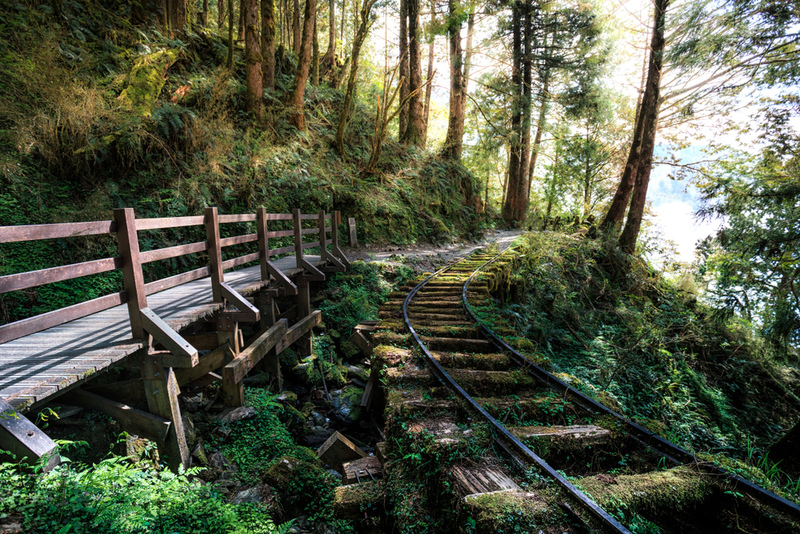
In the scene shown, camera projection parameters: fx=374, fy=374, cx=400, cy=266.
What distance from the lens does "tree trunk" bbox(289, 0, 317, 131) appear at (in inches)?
474

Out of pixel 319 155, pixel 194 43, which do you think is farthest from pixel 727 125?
pixel 194 43

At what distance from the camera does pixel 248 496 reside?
3.81m

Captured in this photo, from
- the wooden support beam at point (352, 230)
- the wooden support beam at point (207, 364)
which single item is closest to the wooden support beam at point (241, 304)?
the wooden support beam at point (207, 364)

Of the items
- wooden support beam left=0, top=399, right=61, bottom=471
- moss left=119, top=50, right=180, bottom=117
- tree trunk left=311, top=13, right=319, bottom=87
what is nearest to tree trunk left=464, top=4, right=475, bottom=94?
tree trunk left=311, top=13, right=319, bottom=87

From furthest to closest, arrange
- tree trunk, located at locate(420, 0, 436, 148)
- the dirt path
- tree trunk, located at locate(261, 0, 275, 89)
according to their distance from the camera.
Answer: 1. tree trunk, located at locate(420, 0, 436, 148)
2. tree trunk, located at locate(261, 0, 275, 89)
3. the dirt path

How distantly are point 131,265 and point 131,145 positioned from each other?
5.53 metres

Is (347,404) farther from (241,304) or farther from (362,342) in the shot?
(241,304)

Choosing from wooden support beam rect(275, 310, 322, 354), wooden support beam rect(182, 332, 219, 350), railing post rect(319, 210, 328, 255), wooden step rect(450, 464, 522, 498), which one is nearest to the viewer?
wooden step rect(450, 464, 522, 498)

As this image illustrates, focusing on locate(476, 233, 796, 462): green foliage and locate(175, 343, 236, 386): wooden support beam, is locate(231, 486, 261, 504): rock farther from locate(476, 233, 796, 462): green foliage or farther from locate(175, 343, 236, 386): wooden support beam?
locate(476, 233, 796, 462): green foliage

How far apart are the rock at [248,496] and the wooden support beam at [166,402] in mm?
701

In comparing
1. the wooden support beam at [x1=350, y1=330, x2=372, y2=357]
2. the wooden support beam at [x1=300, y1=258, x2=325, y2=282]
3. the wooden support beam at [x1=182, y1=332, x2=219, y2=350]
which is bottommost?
the wooden support beam at [x1=350, y1=330, x2=372, y2=357]

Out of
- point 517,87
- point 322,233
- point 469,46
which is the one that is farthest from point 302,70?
point 469,46

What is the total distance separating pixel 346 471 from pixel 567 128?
64.8ft

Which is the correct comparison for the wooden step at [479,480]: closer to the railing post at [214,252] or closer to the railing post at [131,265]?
the railing post at [131,265]
